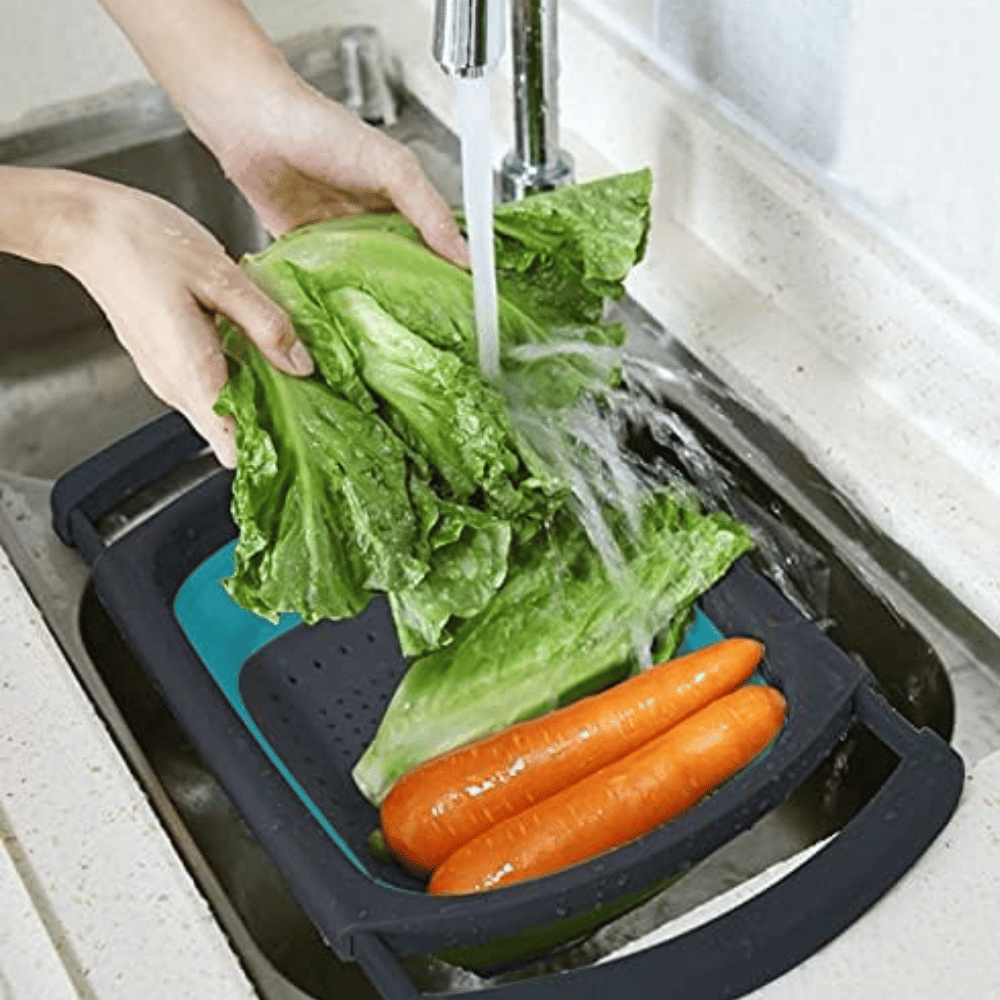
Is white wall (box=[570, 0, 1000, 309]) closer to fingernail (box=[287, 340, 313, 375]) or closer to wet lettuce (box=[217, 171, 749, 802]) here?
wet lettuce (box=[217, 171, 749, 802])

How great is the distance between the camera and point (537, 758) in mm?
978

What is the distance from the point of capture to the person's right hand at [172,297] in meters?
0.95

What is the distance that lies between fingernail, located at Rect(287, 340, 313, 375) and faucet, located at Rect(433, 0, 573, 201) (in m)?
0.16

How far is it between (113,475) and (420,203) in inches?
10.2

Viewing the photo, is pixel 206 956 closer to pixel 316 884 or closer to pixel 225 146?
pixel 316 884

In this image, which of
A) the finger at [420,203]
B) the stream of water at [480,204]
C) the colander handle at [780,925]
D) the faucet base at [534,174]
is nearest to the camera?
the colander handle at [780,925]

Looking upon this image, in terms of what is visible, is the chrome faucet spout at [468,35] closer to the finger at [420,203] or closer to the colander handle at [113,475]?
the finger at [420,203]

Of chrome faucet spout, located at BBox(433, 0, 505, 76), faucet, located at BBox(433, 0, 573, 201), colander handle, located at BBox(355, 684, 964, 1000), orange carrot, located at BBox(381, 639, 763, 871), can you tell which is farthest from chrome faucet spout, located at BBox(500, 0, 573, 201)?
colander handle, located at BBox(355, 684, 964, 1000)

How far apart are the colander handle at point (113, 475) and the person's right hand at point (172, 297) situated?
13cm

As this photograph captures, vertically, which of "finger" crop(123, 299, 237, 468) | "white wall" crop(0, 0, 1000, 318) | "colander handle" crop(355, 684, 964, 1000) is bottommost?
"colander handle" crop(355, 684, 964, 1000)

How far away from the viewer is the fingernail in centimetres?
96

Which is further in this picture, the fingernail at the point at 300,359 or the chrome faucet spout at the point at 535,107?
the chrome faucet spout at the point at 535,107

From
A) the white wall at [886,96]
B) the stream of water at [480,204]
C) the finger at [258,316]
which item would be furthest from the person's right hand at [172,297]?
the white wall at [886,96]

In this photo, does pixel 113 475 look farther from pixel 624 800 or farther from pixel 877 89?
pixel 877 89
